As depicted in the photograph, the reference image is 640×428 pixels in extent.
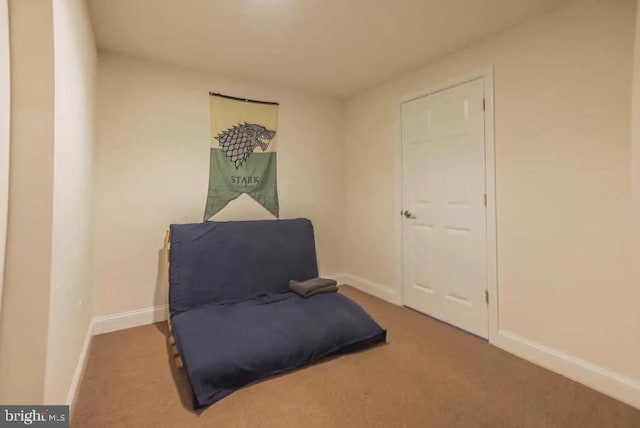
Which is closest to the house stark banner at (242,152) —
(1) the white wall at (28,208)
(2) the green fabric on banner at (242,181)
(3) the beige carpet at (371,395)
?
(2) the green fabric on banner at (242,181)

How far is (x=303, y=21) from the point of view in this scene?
2.08 m

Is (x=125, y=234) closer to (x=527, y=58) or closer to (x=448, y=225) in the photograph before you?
(x=448, y=225)

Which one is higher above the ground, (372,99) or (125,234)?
(372,99)

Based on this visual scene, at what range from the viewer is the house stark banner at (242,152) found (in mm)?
2922

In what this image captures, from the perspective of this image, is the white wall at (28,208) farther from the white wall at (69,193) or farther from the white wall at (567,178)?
the white wall at (567,178)

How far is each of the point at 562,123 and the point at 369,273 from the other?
2212mm

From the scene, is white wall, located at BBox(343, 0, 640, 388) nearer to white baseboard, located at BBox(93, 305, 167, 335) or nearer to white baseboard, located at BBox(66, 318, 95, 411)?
white baseboard, located at BBox(66, 318, 95, 411)

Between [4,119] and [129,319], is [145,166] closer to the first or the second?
[129,319]

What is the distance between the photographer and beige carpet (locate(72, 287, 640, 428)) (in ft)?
4.90

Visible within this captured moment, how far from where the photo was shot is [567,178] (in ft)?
6.15

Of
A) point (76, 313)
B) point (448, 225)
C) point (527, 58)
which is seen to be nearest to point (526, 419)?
point (448, 225)

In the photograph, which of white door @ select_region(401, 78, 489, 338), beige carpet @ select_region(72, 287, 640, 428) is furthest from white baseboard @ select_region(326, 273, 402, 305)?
beige carpet @ select_region(72, 287, 640, 428)

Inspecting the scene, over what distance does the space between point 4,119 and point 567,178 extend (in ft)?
8.87

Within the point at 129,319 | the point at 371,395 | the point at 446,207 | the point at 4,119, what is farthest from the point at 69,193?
the point at 446,207
